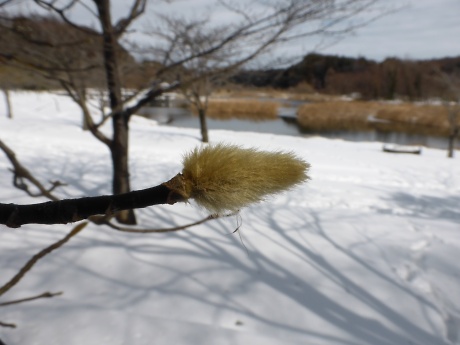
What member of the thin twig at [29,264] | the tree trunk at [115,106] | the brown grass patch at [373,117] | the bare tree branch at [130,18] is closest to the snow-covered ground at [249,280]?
the thin twig at [29,264]

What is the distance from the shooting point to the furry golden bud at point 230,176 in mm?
425

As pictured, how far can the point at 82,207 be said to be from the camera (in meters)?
0.44

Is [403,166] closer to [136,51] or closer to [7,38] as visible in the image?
[136,51]

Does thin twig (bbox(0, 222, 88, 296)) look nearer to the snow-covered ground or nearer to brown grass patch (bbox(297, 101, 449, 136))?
the snow-covered ground

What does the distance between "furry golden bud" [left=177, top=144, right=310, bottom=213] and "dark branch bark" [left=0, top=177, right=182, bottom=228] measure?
0.03 metres

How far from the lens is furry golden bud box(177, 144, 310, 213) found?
0.43m

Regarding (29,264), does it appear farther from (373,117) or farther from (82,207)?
(373,117)

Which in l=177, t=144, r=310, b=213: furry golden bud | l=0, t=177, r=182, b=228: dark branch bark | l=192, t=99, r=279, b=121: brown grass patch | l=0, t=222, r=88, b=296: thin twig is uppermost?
l=192, t=99, r=279, b=121: brown grass patch

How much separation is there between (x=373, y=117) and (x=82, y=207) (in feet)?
105

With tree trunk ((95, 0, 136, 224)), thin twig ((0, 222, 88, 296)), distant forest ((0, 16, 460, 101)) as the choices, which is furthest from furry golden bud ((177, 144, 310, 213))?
tree trunk ((95, 0, 136, 224))

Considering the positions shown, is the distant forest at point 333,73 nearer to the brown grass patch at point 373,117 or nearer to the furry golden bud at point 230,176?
the furry golden bud at point 230,176

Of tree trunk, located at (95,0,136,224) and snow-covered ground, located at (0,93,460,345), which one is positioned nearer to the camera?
snow-covered ground, located at (0,93,460,345)

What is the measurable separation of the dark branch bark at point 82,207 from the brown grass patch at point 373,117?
23.0 m

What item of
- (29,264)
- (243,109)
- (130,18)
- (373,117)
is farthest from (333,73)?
(29,264)
